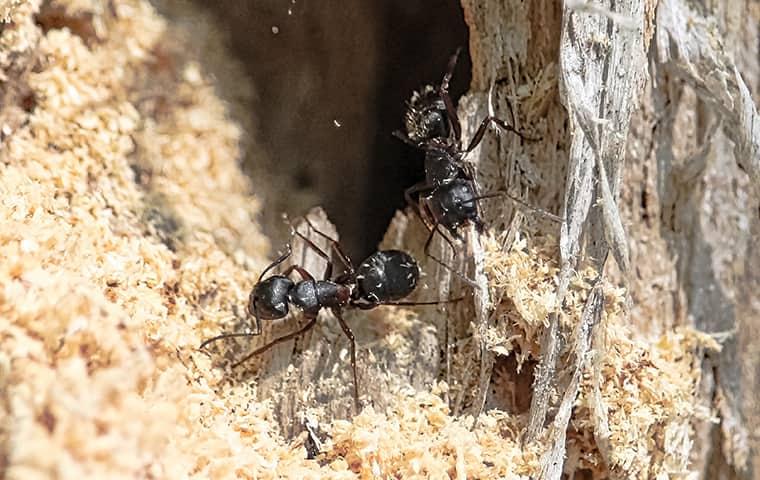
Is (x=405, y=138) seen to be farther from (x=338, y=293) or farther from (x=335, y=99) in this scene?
(x=338, y=293)

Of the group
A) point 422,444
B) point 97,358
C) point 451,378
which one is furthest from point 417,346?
point 97,358

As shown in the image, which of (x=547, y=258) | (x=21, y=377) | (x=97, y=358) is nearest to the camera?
(x=21, y=377)

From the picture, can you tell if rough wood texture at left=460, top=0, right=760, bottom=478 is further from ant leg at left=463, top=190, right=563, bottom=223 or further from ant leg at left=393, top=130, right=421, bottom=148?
ant leg at left=393, top=130, right=421, bottom=148

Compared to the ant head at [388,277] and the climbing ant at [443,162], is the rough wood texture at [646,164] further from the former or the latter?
the ant head at [388,277]

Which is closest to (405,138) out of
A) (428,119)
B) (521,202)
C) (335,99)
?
(428,119)

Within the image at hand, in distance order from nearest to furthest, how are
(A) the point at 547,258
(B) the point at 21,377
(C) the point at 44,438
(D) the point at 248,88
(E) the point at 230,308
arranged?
(C) the point at 44,438 < (B) the point at 21,377 < (A) the point at 547,258 < (E) the point at 230,308 < (D) the point at 248,88

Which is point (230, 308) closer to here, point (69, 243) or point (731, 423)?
point (69, 243)
